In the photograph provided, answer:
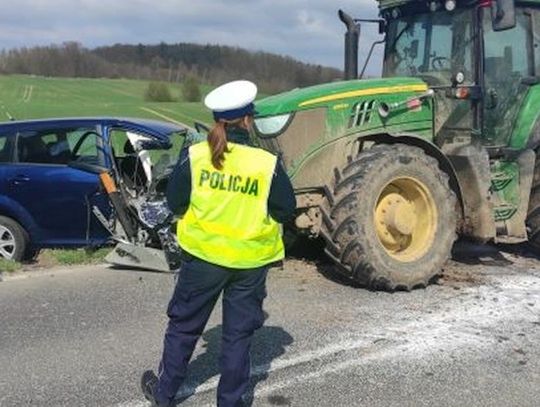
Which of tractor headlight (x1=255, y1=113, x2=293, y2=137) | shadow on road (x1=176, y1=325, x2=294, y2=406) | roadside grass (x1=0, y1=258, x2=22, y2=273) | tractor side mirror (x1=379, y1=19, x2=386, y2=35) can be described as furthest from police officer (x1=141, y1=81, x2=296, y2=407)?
tractor side mirror (x1=379, y1=19, x2=386, y2=35)

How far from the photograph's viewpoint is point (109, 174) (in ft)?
27.2

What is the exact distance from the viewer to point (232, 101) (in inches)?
157

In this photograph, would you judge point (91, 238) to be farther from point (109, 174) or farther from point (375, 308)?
point (375, 308)

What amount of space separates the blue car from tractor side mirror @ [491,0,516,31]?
3.43m

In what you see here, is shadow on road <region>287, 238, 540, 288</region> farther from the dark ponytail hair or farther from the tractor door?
the dark ponytail hair

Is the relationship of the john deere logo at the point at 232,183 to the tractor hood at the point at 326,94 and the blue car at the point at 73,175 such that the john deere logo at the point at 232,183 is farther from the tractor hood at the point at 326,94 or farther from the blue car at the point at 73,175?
the blue car at the point at 73,175

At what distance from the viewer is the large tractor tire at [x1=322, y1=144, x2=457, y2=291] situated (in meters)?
6.61

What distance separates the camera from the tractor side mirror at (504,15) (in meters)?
6.64

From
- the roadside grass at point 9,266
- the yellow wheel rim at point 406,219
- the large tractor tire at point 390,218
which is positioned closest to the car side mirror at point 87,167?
the roadside grass at point 9,266

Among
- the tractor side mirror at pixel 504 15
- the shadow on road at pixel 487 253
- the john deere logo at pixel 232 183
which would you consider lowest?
the shadow on road at pixel 487 253

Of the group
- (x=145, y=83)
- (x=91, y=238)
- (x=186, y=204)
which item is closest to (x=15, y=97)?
(x=145, y=83)

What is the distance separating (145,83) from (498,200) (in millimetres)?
84111

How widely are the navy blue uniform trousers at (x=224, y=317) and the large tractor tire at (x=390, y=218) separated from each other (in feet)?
8.53

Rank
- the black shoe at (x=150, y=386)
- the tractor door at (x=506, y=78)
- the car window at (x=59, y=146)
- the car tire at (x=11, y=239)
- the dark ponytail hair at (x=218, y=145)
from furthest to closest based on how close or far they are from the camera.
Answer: the car window at (x=59, y=146) < the car tire at (x=11, y=239) < the tractor door at (x=506, y=78) < the black shoe at (x=150, y=386) < the dark ponytail hair at (x=218, y=145)
